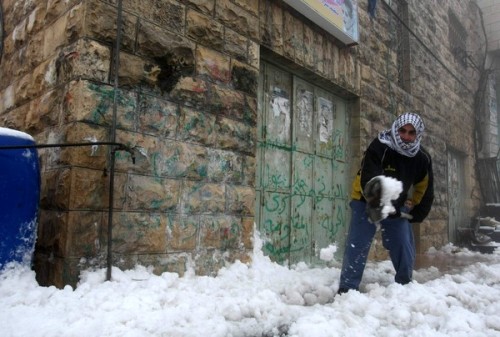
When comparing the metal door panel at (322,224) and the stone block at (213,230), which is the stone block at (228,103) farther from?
the metal door panel at (322,224)

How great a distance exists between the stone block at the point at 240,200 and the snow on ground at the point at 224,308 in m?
0.53

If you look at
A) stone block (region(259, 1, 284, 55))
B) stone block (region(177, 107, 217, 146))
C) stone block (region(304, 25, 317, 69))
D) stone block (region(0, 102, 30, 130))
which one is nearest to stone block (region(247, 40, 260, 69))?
stone block (region(259, 1, 284, 55))

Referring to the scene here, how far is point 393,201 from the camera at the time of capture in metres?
3.29

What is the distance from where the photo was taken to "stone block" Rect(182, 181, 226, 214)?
3.30 meters

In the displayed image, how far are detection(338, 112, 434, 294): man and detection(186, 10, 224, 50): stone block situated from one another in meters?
1.62

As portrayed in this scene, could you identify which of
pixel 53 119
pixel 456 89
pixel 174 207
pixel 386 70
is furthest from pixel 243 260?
pixel 456 89

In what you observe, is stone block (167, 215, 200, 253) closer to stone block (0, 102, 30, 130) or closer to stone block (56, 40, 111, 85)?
stone block (56, 40, 111, 85)

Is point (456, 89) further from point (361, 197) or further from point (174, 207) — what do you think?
point (174, 207)

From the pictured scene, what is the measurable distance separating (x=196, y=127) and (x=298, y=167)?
5.87ft

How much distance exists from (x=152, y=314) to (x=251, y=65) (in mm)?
2492

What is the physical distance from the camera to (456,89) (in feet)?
31.7

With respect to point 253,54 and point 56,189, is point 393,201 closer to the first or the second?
point 253,54

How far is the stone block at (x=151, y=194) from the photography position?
295 cm

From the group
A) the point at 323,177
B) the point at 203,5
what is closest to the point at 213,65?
the point at 203,5
